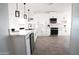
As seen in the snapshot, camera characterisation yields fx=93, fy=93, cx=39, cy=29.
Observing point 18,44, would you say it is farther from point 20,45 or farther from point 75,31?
point 75,31

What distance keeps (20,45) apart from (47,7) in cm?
67

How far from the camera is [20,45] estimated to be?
134 centimetres

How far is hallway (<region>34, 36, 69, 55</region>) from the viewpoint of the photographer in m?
1.30

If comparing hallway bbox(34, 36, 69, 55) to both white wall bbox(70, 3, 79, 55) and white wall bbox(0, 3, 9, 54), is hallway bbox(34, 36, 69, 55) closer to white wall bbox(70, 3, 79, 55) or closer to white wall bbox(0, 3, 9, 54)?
white wall bbox(70, 3, 79, 55)

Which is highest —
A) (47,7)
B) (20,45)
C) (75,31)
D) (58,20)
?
(47,7)

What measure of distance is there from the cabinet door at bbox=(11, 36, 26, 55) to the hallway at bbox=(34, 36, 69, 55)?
0.66 feet

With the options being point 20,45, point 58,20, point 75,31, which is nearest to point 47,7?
point 58,20

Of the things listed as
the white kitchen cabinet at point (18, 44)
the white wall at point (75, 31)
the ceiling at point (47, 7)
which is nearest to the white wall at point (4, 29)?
the white kitchen cabinet at point (18, 44)

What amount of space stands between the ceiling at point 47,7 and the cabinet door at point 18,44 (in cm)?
46

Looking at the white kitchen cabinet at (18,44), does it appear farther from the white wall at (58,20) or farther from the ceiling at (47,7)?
the ceiling at (47,7)

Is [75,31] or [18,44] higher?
[75,31]

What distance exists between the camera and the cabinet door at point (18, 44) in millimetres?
1342

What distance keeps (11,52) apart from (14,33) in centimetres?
28
